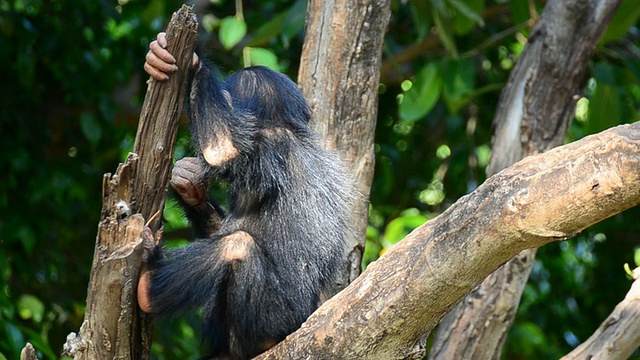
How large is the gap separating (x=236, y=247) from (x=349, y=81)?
3.64 feet

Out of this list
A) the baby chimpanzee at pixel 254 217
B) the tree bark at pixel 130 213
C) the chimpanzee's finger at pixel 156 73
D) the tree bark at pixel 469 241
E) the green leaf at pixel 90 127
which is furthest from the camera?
the green leaf at pixel 90 127

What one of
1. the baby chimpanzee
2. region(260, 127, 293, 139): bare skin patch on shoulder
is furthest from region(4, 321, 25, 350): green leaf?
region(260, 127, 293, 139): bare skin patch on shoulder

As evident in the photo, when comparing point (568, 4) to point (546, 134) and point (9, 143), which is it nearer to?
point (546, 134)

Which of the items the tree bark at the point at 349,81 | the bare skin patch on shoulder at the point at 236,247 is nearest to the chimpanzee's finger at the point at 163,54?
the bare skin patch on shoulder at the point at 236,247

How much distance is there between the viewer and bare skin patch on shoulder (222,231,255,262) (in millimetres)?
3404

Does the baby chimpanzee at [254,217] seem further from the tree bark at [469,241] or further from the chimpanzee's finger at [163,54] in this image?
the tree bark at [469,241]

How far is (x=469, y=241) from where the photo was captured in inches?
96.5

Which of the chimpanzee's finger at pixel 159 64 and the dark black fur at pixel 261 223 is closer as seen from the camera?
the chimpanzee's finger at pixel 159 64

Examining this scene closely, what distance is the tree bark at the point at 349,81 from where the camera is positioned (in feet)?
13.5

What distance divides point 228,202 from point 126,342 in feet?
2.88

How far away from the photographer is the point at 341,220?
12.4 ft

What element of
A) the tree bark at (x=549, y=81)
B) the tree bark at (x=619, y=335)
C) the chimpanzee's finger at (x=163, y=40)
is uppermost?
the chimpanzee's finger at (x=163, y=40)

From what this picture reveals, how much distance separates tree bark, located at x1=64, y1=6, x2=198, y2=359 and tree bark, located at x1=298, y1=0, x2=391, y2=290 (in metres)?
0.98

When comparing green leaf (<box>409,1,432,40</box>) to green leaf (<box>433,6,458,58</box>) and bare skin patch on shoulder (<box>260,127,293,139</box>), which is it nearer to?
green leaf (<box>433,6,458,58</box>)
